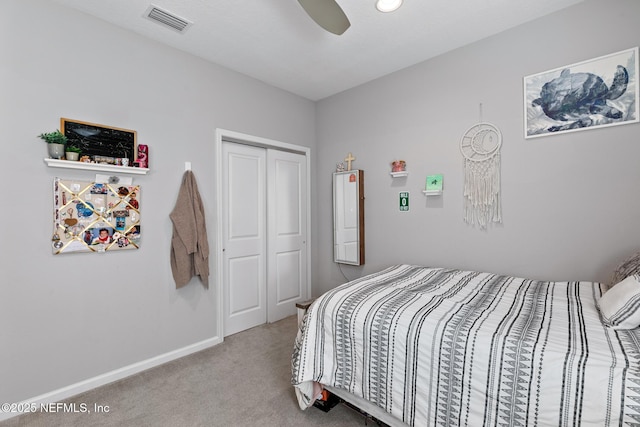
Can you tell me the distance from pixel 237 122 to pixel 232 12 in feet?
3.43

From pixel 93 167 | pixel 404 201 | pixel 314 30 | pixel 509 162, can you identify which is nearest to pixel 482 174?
pixel 509 162

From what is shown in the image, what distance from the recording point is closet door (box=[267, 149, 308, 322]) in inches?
134

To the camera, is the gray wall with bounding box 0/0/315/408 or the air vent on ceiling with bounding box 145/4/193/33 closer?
the gray wall with bounding box 0/0/315/408

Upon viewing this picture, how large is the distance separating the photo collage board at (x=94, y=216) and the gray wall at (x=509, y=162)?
228cm

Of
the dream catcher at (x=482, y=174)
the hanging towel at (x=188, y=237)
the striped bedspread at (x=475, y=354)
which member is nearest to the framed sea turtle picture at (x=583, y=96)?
the dream catcher at (x=482, y=174)

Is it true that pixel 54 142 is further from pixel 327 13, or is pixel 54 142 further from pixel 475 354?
pixel 475 354

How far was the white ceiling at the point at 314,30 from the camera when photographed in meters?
2.05

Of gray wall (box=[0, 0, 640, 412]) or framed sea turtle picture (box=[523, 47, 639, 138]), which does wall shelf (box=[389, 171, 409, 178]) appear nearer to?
gray wall (box=[0, 0, 640, 412])

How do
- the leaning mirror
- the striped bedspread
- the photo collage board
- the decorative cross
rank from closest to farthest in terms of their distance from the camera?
the striped bedspread, the photo collage board, the leaning mirror, the decorative cross

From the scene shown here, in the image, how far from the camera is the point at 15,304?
1855 mm

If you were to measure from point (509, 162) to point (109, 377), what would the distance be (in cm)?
354

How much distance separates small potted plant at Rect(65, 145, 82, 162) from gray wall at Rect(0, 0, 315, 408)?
0.41 ft

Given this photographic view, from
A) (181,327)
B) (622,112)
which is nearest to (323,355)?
(181,327)

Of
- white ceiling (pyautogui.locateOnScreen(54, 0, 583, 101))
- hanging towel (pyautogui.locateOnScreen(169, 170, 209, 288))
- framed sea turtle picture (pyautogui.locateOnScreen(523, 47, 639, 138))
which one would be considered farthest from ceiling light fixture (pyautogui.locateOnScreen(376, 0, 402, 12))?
hanging towel (pyautogui.locateOnScreen(169, 170, 209, 288))
